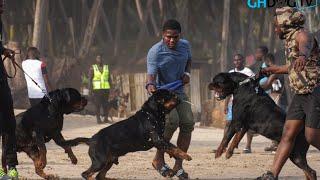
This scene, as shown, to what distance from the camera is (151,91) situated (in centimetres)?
917

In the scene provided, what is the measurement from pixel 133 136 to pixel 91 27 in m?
15.9

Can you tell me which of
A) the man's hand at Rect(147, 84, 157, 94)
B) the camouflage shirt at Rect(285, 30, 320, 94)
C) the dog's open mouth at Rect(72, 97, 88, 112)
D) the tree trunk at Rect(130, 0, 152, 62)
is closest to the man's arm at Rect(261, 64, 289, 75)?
the camouflage shirt at Rect(285, 30, 320, 94)

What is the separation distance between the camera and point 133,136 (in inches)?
346

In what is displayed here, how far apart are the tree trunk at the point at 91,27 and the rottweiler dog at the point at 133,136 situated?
50.5 feet

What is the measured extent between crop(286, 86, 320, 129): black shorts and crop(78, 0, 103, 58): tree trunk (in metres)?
16.4

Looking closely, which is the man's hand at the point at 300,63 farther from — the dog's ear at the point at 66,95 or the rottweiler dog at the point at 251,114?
the dog's ear at the point at 66,95

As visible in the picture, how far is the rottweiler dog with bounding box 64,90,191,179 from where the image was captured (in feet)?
28.7

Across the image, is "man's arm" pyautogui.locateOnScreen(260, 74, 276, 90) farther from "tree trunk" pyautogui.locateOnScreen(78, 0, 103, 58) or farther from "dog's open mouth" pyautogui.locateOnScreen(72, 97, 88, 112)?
"tree trunk" pyautogui.locateOnScreen(78, 0, 103, 58)

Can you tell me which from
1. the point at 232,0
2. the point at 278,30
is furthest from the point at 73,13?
the point at 278,30

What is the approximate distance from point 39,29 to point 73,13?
8.19m

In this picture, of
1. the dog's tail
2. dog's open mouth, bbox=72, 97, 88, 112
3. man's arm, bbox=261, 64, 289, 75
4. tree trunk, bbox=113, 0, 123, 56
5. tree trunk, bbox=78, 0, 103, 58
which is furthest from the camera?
tree trunk, bbox=113, 0, 123, 56

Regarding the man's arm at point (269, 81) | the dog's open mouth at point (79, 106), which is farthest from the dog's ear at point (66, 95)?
the man's arm at point (269, 81)

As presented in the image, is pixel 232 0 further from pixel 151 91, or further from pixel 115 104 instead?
pixel 151 91

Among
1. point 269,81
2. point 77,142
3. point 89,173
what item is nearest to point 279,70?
point 89,173
